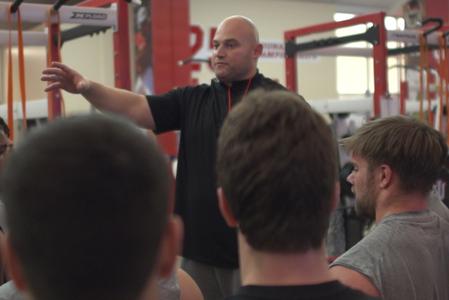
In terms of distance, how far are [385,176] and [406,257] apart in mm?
209

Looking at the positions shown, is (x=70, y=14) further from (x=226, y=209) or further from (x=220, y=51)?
(x=226, y=209)

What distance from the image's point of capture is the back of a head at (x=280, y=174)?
865 mm

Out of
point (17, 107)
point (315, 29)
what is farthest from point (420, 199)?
point (17, 107)

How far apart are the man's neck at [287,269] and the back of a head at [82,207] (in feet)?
0.83

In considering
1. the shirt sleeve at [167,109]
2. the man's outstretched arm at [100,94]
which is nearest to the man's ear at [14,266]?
the man's outstretched arm at [100,94]

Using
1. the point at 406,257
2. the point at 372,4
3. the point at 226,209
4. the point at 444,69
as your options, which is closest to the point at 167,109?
the point at 406,257

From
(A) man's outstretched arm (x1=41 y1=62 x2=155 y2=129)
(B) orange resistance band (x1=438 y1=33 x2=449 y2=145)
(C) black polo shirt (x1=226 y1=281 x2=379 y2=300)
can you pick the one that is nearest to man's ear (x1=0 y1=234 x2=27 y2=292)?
(C) black polo shirt (x1=226 y1=281 x2=379 y2=300)

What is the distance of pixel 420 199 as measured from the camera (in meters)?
1.47

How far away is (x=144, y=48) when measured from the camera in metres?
7.29

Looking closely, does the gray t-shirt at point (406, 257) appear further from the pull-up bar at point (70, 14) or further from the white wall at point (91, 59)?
the white wall at point (91, 59)

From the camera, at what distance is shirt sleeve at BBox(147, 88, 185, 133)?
2479 millimetres

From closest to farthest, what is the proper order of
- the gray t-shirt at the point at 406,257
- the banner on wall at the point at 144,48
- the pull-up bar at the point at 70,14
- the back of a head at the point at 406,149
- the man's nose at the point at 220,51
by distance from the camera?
the gray t-shirt at the point at 406,257
the back of a head at the point at 406,149
the man's nose at the point at 220,51
the pull-up bar at the point at 70,14
the banner on wall at the point at 144,48

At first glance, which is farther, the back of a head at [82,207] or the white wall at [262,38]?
the white wall at [262,38]

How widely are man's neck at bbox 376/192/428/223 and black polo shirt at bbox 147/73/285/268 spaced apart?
934 mm
